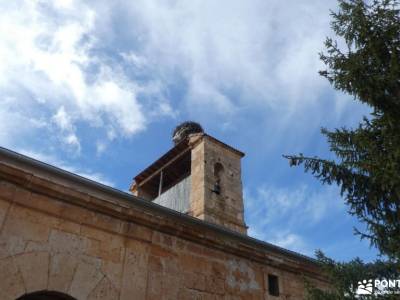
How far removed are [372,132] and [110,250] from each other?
3.90 meters

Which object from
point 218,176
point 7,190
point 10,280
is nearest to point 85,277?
point 10,280

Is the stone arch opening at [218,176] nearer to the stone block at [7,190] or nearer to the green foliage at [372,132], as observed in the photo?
the green foliage at [372,132]

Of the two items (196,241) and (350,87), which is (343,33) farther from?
(196,241)

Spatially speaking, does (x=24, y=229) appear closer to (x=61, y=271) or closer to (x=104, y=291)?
(x=61, y=271)

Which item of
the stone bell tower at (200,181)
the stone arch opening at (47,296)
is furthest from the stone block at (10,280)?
the stone bell tower at (200,181)

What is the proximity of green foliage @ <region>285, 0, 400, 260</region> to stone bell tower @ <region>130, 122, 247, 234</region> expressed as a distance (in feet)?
27.5

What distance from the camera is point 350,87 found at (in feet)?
19.2

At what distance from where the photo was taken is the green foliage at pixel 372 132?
5109mm

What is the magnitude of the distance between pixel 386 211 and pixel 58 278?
435 centimetres

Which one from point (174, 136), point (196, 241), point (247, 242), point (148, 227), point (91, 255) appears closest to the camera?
point (91, 255)

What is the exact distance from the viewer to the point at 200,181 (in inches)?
572

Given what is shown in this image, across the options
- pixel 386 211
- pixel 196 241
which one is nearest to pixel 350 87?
pixel 386 211

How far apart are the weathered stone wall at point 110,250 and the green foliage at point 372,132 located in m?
1.71

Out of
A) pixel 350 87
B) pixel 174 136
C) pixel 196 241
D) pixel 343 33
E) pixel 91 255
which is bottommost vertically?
pixel 91 255
